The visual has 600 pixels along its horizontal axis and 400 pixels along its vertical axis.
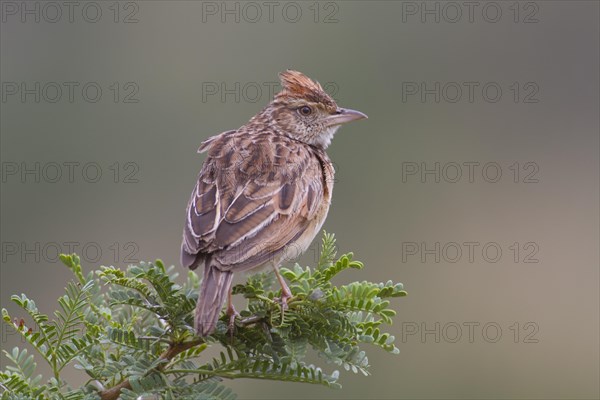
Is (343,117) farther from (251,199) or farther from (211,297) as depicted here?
(211,297)

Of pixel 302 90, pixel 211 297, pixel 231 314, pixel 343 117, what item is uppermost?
pixel 302 90

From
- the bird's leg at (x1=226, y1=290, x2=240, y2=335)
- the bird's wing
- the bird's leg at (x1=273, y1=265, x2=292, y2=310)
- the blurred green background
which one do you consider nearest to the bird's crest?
the bird's wing

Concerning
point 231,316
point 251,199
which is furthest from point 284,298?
point 251,199

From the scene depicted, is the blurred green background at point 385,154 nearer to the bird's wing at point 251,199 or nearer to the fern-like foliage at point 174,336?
Answer: the bird's wing at point 251,199

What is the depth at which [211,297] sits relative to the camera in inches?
151

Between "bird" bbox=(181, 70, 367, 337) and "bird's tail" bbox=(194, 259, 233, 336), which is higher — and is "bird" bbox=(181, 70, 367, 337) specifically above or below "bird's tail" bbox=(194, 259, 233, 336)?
above

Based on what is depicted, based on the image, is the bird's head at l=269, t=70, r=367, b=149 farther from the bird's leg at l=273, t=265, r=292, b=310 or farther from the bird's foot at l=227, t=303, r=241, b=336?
the bird's foot at l=227, t=303, r=241, b=336

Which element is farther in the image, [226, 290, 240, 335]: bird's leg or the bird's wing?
the bird's wing

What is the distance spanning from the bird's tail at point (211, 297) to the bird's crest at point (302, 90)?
7.27ft

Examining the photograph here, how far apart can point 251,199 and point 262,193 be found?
4.7 inches

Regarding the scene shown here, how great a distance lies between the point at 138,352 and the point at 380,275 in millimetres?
8366

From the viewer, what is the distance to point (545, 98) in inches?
620

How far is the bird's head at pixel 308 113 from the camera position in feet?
20.3

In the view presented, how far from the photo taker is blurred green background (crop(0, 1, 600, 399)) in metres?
11.4
